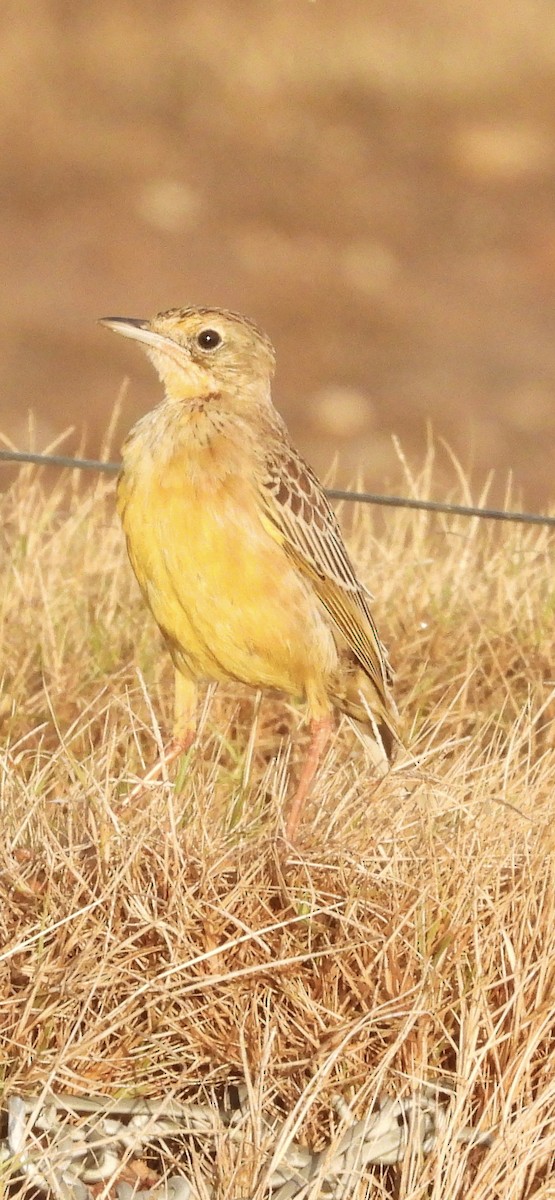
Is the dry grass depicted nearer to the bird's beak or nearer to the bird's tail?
the bird's tail

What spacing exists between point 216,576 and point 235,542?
0.33 feet

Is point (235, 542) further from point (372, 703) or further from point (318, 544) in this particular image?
point (372, 703)

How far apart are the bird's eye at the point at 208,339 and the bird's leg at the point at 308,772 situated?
3.01 ft

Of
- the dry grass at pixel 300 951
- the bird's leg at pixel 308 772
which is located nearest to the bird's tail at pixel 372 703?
the bird's leg at pixel 308 772

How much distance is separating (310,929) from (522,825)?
534 mm

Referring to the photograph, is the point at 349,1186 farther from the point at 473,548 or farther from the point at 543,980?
the point at 473,548

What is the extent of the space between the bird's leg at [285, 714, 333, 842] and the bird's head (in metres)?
0.80

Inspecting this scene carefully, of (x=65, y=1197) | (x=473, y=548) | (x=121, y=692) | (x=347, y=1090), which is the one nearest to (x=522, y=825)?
(x=347, y=1090)

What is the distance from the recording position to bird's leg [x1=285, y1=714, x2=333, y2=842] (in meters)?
3.34

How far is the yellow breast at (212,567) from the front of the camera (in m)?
3.68

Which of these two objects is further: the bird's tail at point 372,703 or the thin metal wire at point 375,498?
the thin metal wire at point 375,498

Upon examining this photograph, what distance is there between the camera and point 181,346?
4.00m

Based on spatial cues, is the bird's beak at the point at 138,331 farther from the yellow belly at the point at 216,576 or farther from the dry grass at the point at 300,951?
the dry grass at the point at 300,951

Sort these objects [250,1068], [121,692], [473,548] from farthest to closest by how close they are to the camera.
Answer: [473,548] < [121,692] < [250,1068]
